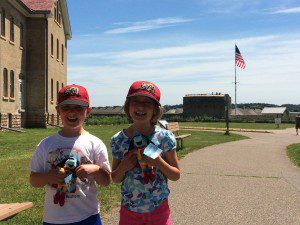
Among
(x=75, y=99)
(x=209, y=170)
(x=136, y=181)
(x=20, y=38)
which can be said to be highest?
(x=20, y=38)

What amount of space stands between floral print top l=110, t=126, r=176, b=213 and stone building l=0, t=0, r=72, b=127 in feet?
73.5

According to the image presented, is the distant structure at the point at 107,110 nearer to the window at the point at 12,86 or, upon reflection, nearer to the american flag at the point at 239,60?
the american flag at the point at 239,60

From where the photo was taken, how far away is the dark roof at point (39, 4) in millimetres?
28781

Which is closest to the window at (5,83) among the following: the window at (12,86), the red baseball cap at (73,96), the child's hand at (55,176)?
the window at (12,86)

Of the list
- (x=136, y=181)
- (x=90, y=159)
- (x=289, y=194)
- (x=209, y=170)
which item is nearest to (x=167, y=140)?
(x=136, y=181)

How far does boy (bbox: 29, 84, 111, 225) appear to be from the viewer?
115 inches

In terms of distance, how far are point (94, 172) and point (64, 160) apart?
22 cm

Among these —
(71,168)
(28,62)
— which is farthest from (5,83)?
(71,168)

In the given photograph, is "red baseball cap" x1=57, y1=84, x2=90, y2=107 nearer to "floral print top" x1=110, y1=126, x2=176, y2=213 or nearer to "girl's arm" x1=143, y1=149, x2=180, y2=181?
"floral print top" x1=110, y1=126, x2=176, y2=213

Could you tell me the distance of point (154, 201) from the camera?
10.2ft

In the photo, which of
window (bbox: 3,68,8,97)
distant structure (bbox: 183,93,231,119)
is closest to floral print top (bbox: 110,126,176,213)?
window (bbox: 3,68,8,97)

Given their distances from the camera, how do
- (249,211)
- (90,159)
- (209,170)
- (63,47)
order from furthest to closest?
1. (63,47)
2. (209,170)
3. (249,211)
4. (90,159)

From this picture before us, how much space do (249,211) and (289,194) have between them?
1638 millimetres

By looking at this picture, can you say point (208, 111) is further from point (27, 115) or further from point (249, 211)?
point (249, 211)
